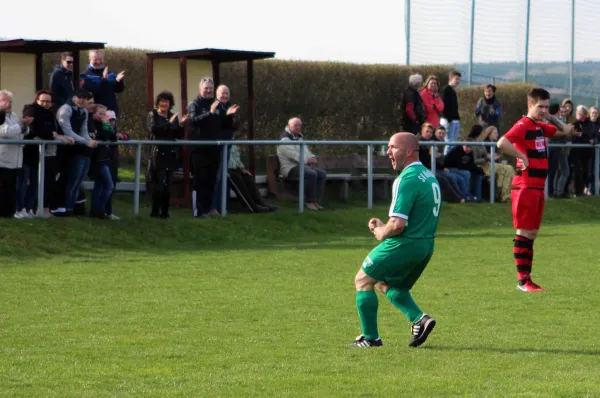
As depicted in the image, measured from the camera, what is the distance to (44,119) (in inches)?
669

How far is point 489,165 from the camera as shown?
25.0m

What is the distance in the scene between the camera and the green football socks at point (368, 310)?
8977 millimetres

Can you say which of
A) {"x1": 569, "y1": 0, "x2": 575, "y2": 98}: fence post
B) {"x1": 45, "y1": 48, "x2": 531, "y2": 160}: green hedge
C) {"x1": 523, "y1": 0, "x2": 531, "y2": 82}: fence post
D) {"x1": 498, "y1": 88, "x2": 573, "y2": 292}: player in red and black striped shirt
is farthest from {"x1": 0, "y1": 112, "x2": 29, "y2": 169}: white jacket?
{"x1": 569, "y1": 0, "x2": 575, "y2": 98}: fence post

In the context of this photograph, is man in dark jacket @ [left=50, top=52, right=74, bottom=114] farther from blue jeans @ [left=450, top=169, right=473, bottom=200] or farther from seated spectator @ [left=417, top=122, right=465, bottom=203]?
blue jeans @ [left=450, top=169, right=473, bottom=200]

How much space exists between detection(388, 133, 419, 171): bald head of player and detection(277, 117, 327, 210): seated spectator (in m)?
12.3

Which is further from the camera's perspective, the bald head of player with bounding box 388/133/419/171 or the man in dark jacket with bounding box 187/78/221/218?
the man in dark jacket with bounding box 187/78/221/218

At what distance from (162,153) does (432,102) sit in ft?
24.8

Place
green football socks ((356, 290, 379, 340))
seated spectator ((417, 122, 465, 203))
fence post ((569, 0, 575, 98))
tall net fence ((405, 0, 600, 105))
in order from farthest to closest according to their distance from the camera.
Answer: fence post ((569, 0, 575, 98)) → tall net fence ((405, 0, 600, 105)) → seated spectator ((417, 122, 465, 203)) → green football socks ((356, 290, 379, 340))

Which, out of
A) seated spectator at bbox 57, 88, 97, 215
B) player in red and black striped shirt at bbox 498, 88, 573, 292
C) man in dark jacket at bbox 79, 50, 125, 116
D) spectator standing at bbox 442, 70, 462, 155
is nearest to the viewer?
player in red and black striped shirt at bbox 498, 88, 573, 292

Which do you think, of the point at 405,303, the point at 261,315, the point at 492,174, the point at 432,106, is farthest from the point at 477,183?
the point at 405,303

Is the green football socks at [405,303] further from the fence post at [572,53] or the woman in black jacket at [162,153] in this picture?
the fence post at [572,53]

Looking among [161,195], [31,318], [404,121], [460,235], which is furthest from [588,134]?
→ [31,318]

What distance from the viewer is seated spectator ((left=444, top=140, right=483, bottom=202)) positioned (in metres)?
24.4

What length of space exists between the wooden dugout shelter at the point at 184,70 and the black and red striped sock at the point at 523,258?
343 inches
